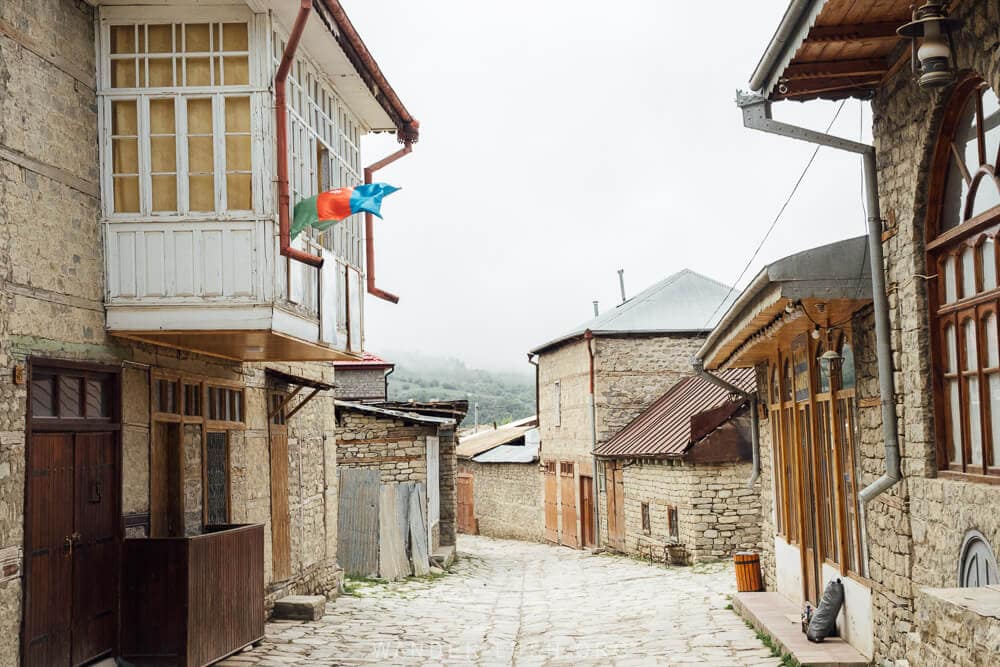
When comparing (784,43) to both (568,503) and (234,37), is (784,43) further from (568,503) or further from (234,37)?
(568,503)

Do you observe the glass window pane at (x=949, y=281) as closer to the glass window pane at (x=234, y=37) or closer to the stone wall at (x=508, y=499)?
the glass window pane at (x=234, y=37)

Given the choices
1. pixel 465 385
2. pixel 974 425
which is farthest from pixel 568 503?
pixel 465 385

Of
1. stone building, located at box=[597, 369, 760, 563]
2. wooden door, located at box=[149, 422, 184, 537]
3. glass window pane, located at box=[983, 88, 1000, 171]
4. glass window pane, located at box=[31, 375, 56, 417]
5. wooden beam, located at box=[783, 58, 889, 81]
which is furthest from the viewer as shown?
stone building, located at box=[597, 369, 760, 563]

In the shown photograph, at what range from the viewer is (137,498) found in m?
9.52

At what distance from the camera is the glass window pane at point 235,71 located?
939cm

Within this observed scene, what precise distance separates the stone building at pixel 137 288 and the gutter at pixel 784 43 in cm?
393

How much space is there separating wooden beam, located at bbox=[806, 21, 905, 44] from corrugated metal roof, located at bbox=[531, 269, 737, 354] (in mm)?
19872

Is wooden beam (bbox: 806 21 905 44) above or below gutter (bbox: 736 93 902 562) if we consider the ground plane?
above

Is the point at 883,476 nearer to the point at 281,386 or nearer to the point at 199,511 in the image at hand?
the point at 199,511

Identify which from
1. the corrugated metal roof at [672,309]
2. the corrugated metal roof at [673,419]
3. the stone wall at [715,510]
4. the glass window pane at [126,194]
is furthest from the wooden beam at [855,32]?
the corrugated metal roof at [672,309]

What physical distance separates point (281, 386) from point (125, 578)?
190 inches

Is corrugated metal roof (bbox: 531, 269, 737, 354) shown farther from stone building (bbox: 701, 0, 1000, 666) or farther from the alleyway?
stone building (bbox: 701, 0, 1000, 666)

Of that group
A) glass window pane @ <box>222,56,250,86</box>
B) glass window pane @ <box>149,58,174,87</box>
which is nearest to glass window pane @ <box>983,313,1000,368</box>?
glass window pane @ <box>222,56,250,86</box>

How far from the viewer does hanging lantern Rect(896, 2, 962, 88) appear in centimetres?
564
